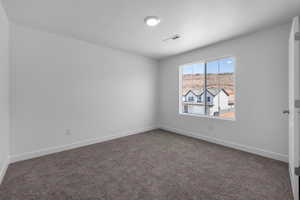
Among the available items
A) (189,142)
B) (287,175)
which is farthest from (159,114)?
(287,175)

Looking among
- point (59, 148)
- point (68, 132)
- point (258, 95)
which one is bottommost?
point (59, 148)

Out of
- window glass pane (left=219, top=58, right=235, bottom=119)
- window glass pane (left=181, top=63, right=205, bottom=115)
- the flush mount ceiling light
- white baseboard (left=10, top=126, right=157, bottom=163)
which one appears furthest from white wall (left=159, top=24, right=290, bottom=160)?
white baseboard (left=10, top=126, right=157, bottom=163)

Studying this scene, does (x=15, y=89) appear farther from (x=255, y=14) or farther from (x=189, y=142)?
(x=255, y=14)

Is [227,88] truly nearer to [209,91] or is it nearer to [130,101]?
[209,91]

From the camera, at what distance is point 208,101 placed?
148 inches

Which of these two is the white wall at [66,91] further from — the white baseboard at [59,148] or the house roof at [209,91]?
the house roof at [209,91]

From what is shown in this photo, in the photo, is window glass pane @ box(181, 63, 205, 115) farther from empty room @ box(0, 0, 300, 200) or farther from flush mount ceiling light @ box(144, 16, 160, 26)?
flush mount ceiling light @ box(144, 16, 160, 26)

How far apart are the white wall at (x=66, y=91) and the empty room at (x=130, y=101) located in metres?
0.02

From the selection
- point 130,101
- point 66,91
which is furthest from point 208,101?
point 66,91

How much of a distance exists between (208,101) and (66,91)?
3549 millimetres

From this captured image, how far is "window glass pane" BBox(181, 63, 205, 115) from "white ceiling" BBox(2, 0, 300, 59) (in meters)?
1.05

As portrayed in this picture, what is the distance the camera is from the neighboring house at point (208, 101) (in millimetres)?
3520

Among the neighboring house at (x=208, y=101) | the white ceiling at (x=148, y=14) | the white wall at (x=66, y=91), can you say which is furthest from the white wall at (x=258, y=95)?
the white wall at (x=66, y=91)

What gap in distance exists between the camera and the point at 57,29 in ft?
8.66
